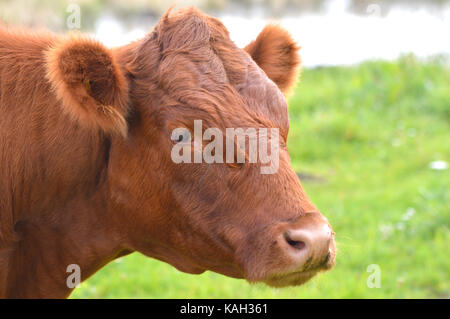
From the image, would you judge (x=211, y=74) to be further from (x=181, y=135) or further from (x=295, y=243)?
(x=295, y=243)

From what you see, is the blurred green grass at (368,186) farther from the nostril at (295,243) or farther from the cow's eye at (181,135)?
the cow's eye at (181,135)

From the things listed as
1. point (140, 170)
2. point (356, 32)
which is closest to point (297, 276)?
point (140, 170)

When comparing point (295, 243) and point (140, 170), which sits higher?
point (140, 170)

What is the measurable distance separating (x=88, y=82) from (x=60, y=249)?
88 cm

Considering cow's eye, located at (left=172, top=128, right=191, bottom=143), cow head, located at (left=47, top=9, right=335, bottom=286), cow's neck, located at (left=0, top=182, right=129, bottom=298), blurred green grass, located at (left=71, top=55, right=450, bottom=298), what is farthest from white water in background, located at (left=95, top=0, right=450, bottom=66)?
cow's eye, located at (left=172, top=128, right=191, bottom=143)

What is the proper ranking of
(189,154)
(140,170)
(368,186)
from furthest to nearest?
(368,186) → (140,170) → (189,154)

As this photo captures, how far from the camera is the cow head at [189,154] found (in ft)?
8.73

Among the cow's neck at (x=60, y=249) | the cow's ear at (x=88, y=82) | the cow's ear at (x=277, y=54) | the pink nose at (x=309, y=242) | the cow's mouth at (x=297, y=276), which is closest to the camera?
the pink nose at (x=309, y=242)

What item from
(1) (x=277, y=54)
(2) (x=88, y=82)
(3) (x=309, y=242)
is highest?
(1) (x=277, y=54)

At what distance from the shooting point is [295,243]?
8.41 ft

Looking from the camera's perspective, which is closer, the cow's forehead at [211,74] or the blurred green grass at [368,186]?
the cow's forehead at [211,74]

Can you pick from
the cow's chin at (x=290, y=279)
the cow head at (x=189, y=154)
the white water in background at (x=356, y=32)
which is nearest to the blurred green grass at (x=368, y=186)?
the cow's chin at (x=290, y=279)

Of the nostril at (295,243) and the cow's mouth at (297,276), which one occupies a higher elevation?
the nostril at (295,243)

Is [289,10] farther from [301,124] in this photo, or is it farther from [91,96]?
[91,96]
